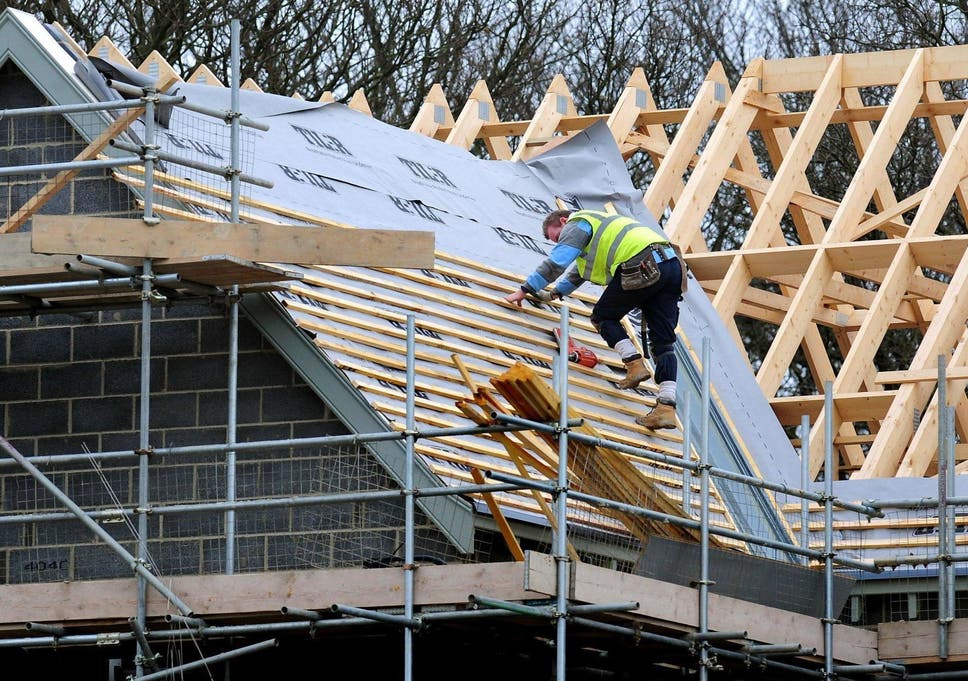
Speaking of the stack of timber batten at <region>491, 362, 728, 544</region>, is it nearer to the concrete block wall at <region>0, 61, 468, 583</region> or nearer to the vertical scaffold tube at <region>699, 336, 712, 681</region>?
the vertical scaffold tube at <region>699, 336, 712, 681</region>

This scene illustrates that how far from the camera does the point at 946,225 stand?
28.5 m

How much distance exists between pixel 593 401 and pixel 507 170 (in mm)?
4391

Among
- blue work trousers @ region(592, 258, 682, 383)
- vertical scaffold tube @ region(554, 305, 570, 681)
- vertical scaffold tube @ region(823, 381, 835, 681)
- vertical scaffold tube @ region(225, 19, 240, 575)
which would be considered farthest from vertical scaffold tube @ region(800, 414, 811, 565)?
vertical scaffold tube @ region(225, 19, 240, 575)

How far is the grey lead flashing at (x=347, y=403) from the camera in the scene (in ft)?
40.1

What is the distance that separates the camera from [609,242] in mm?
14078

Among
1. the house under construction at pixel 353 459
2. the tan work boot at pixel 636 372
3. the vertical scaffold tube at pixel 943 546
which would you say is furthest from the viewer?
the tan work boot at pixel 636 372

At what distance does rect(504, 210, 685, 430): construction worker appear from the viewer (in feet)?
45.9

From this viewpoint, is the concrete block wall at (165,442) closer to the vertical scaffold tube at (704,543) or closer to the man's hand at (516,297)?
the vertical scaffold tube at (704,543)

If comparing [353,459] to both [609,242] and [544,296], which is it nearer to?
[609,242]

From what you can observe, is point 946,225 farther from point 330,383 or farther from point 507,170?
point 330,383

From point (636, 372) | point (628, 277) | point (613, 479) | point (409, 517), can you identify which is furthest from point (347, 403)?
point (636, 372)

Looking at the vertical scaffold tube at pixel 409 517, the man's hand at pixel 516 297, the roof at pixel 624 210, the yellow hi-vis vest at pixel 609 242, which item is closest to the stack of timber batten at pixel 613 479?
the vertical scaffold tube at pixel 409 517

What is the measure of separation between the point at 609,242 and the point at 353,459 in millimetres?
2517

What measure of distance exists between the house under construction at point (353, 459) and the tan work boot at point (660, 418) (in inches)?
4.7
